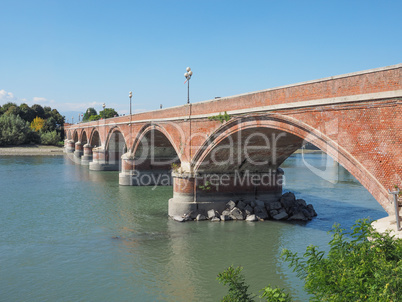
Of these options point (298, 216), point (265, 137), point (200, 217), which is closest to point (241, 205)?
point (200, 217)

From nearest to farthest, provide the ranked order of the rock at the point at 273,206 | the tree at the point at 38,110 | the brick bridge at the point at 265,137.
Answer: the brick bridge at the point at 265,137, the rock at the point at 273,206, the tree at the point at 38,110

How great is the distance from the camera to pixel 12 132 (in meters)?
75.7

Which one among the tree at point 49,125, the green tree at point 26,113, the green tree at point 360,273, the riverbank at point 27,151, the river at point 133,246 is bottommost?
the river at point 133,246

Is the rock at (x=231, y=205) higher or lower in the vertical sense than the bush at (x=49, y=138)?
lower

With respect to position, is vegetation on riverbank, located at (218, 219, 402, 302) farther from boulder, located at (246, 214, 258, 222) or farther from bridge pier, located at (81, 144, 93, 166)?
bridge pier, located at (81, 144, 93, 166)

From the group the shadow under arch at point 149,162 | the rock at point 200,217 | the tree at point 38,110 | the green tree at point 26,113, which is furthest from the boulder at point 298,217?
the tree at point 38,110

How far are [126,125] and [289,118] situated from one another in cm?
2819

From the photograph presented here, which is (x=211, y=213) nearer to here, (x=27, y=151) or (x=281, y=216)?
(x=281, y=216)

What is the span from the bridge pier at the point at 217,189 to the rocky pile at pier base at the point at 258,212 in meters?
0.42

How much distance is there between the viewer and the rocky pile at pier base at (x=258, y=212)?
22109 mm

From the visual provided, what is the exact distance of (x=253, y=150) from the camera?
2197cm

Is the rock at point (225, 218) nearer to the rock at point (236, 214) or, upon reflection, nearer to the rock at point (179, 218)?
the rock at point (236, 214)

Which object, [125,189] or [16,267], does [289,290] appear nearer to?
[16,267]

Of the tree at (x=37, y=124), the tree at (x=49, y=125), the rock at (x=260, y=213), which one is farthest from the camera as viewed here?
the tree at (x=49, y=125)
